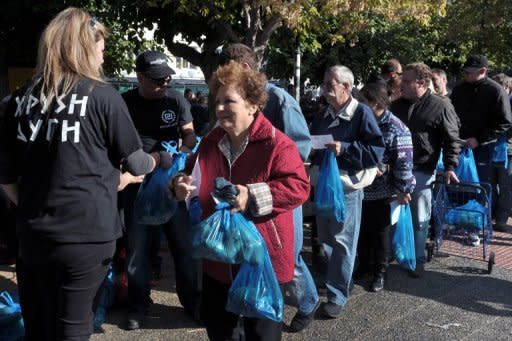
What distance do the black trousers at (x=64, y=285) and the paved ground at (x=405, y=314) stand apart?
4.85 ft

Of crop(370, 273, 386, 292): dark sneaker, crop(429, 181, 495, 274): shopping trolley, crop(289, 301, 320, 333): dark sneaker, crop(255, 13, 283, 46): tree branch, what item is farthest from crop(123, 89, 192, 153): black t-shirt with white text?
crop(255, 13, 283, 46): tree branch

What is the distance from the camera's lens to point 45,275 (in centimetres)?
253

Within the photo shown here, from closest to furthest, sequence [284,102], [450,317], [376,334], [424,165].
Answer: [284,102], [376,334], [450,317], [424,165]

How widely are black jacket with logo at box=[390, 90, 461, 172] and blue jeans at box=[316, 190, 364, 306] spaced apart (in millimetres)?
1155

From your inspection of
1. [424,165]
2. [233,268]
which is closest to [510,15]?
[424,165]

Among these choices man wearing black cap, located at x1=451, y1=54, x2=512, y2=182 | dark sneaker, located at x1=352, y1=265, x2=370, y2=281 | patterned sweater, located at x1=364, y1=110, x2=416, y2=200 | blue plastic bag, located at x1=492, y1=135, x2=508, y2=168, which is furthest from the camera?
blue plastic bag, located at x1=492, y1=135, x2=508, y2=168

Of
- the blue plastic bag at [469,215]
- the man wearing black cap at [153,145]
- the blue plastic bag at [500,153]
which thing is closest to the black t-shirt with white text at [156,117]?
the man wearing black cap at [153,145]

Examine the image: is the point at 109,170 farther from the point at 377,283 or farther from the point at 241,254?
the point at 377,283

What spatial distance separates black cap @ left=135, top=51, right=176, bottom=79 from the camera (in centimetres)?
395

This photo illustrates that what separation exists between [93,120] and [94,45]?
360 mm

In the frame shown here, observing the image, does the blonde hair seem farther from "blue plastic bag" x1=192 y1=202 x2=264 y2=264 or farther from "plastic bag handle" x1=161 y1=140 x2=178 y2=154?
"plastic bag handle" x1=161 y1=140 x2=178 y2=154

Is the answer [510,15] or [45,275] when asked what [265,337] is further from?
[510,15]

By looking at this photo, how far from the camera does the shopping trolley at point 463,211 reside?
570cm

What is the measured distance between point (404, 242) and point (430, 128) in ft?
3.58
